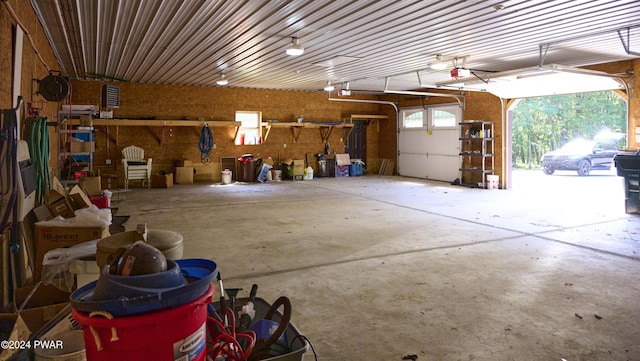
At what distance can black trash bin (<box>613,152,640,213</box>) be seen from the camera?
22.4ft

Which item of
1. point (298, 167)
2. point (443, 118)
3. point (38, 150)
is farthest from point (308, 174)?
point (38, 150)

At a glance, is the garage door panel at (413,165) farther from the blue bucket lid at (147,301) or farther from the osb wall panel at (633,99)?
the blue bucket lid at (147,301)

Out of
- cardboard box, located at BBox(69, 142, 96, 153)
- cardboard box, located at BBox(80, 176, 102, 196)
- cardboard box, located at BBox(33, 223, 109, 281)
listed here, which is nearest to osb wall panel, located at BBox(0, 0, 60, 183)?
cardboard box, located at BBox(69, 142, 96, 153)

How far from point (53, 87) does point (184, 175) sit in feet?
22.3

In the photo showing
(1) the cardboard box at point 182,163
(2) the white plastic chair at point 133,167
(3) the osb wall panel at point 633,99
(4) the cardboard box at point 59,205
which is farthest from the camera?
(1) the cardboard box at point 182,163

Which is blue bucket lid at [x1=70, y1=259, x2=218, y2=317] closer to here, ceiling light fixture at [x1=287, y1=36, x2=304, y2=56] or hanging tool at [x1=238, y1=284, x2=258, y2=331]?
hanging tool at [x1=238, y1=284, x2=258, y2=331]

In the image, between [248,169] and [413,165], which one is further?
[413,165]

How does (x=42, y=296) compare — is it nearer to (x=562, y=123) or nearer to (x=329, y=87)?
(x=329, y=87)

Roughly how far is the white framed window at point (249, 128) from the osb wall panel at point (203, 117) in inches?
6.3

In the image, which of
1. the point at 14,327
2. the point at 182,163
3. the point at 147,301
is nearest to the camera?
the point at 147,301

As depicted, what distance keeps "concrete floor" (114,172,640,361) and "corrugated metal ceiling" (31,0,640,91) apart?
283 centimetres

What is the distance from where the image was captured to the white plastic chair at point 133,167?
34.6 ft

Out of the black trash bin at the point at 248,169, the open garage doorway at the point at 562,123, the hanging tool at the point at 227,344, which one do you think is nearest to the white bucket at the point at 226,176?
the black trash bin at the point at 248,169

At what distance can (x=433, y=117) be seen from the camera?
13.0 m
